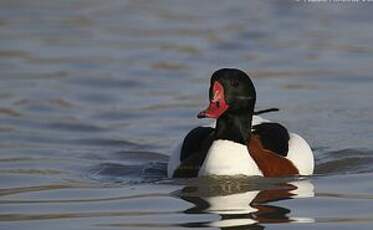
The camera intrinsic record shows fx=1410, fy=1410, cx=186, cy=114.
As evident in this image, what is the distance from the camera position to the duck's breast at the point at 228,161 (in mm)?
10977

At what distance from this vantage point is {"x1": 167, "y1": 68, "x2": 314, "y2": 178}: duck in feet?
35.6

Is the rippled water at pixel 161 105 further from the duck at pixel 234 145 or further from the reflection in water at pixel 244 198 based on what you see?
the duck at pixel 234 145

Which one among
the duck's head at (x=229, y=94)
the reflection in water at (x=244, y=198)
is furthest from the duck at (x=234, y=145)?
the reflection in water at (x=244, y=198)

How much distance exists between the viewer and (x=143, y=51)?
59.6 ft

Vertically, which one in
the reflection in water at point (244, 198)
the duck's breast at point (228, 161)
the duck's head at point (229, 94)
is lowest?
the reflection in water at point (244, 198)

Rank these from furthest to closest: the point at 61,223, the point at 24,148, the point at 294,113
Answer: the point at 294,113 < the point at 24,148 < the point at 61,223

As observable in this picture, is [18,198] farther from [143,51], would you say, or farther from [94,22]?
[94,22]

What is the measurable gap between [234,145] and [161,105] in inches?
157

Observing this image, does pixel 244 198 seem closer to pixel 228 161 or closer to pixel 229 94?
pixel 228 161

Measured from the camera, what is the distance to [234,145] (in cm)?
1109

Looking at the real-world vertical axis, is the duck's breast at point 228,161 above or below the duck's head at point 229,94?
below

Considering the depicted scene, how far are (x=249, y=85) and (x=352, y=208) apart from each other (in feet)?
5.42

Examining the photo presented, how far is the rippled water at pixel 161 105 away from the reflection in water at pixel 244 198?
0.01 meters

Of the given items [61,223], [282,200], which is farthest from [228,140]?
[61,223]
